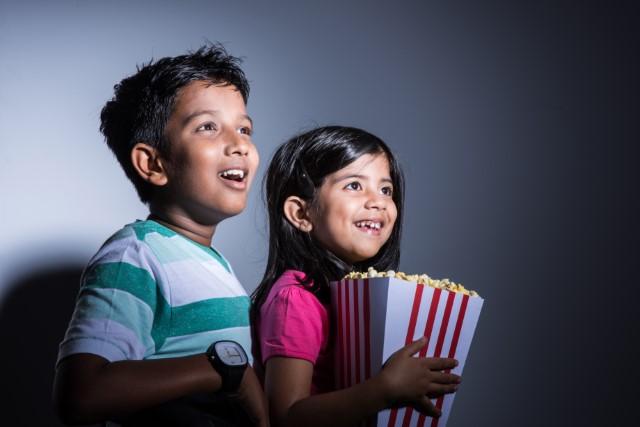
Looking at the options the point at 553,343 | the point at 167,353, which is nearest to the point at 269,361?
the point at 167,353

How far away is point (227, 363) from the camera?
975 mm

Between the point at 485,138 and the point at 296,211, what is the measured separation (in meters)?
0.74

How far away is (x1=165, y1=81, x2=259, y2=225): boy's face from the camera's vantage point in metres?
1.16

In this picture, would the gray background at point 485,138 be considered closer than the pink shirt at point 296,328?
No

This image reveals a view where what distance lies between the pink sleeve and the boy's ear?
319mm

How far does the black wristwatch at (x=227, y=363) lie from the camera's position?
0.97m

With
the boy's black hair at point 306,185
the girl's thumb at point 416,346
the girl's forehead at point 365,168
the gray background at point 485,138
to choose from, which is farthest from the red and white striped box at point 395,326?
the gray background at point 485,138

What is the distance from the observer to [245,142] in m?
1.21

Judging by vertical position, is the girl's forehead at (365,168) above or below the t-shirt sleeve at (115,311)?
above

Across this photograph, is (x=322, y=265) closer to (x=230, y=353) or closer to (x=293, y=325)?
(x=293, y=325)

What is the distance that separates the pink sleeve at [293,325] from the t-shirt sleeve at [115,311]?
27 centimetres

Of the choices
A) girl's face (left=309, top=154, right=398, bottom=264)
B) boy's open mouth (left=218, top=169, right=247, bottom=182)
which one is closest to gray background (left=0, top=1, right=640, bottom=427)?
girl's face (left=309, top=154, right=398, bottom=264)

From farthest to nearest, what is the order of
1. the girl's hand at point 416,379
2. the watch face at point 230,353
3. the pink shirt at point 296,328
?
the pink shirt at point 296,328 → the girl's hand at point 416,379 → the watch face at point 230,353

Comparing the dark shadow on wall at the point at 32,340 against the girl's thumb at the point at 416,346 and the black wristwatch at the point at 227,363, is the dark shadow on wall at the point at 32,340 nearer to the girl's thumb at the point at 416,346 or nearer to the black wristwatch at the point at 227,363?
the black wristwatch at the point at 227,363
